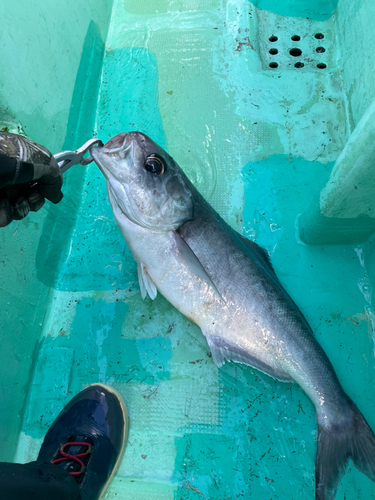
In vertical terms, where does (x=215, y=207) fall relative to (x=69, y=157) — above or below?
below

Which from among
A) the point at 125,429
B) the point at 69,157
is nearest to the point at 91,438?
the point at 125,429

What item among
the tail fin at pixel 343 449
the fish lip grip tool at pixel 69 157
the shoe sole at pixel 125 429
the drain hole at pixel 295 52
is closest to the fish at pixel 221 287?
the tail fin at pixel 343 449

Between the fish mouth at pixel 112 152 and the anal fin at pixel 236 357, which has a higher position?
the fish mouth at pixel 112 152

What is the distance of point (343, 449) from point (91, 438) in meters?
1.62

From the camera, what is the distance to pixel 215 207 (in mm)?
2930

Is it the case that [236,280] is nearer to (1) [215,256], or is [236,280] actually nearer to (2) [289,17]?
(1) [215,256]

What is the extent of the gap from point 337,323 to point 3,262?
2.44m

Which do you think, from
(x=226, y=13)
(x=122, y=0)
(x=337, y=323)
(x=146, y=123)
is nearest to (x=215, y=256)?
(x=337, y=323)

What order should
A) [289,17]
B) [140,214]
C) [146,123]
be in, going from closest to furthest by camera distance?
1. [140,214]
2. [146,123]
3. [289,17]

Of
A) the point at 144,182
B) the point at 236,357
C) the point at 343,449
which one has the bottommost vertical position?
the point at 343,449

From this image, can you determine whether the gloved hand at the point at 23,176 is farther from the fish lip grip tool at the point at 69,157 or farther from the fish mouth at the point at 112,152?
the fish mouth at the point at 112,152

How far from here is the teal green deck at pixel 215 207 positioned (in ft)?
7.55

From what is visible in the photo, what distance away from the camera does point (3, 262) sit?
2.31 m

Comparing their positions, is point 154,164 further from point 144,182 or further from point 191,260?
point 191,260
